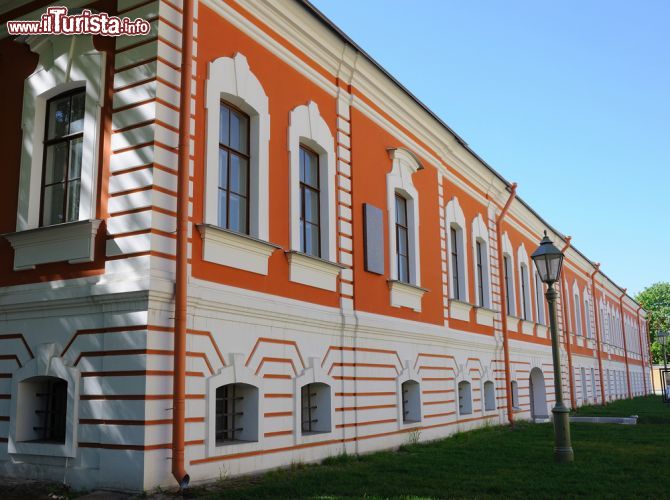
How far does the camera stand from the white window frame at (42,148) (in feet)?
27.2

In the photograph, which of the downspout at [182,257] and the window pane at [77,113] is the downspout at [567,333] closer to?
the downspout at [182,257]

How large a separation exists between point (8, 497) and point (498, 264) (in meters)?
15.4

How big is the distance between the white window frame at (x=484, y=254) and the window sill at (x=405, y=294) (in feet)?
14.3

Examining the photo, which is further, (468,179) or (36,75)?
(468,179)

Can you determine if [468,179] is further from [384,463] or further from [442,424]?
[384,463]

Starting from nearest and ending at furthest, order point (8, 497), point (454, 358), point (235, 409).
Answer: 1. point (8, 497)
2. point (235, 409)
3. point (454, 358)

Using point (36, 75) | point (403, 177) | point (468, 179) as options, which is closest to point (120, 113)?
point (36, 75)

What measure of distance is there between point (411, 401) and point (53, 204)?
7.98 metres

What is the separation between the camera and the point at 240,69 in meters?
9.62

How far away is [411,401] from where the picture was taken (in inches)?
543

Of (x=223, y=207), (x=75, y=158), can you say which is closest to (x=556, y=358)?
(x=223, y=207)

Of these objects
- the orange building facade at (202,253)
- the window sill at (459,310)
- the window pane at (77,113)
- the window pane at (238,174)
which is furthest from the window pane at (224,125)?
the window sill at (459,310)

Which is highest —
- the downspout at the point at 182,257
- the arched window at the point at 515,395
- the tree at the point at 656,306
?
the tree at the point at 656,306

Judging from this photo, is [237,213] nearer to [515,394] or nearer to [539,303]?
[515,394]
